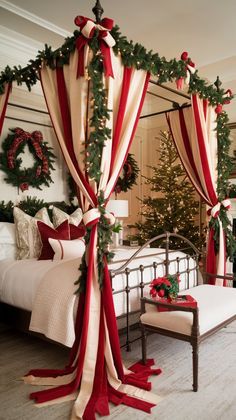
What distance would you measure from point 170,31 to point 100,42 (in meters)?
2.52

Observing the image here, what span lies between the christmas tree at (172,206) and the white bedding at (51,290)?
2165 mm

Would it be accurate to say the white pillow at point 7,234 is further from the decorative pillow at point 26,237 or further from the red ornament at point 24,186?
the red ornament at point 24,186

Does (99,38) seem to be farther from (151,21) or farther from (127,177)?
(127,177)

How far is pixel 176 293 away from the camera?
10.4 ft

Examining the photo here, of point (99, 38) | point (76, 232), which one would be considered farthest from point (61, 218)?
point (99, 38)

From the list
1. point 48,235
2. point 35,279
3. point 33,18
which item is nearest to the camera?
point 35,279

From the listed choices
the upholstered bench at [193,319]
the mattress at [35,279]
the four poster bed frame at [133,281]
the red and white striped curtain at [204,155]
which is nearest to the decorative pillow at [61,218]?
the mattress at [35,279]

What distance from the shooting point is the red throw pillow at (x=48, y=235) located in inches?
156

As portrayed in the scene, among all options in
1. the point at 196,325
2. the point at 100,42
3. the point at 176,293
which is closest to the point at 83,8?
the point at 100,42

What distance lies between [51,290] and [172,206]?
3.53 metres

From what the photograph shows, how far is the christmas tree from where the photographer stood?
6.11 meters

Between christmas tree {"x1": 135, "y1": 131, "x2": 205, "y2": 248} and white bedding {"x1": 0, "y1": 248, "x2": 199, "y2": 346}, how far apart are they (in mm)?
2165

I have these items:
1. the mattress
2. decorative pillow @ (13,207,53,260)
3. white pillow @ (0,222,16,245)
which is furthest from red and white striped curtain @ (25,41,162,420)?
white pillow @ (0,222,16,245)

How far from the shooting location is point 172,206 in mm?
6238
